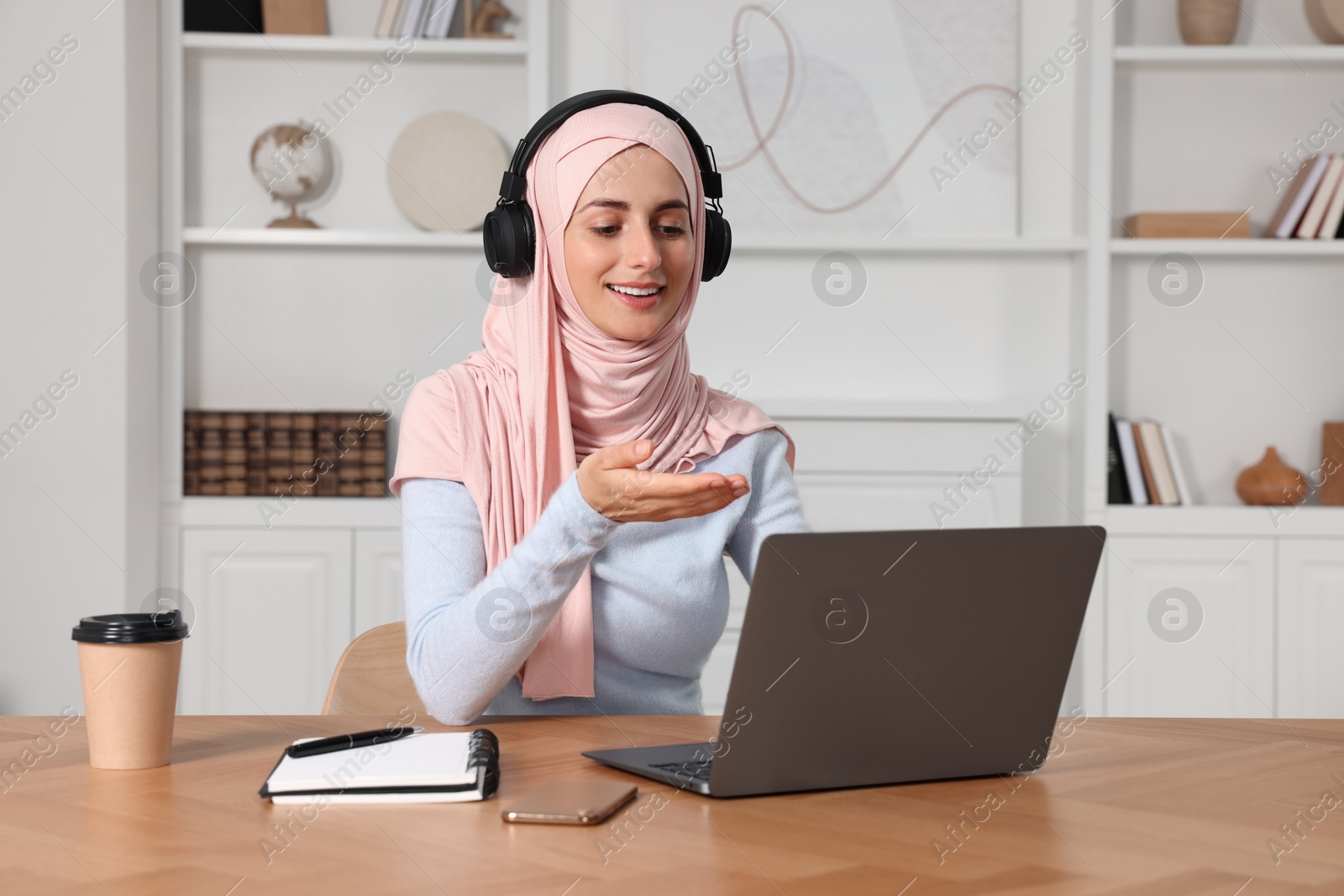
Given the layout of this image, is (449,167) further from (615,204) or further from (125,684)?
(125,684)

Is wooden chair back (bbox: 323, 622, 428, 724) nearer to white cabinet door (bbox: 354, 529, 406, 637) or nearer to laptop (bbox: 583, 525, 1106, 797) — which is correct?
laptop (bbox: 583, 525, 1106, 797)

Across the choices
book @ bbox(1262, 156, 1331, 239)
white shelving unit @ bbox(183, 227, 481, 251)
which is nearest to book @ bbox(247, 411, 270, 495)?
white shelving unit @ bbox(183, 227, 481, 251)

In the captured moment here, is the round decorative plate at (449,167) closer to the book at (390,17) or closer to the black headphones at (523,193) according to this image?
the book at (390,17)

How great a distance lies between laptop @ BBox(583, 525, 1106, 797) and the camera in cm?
82

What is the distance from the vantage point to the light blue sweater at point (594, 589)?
44.0 inches

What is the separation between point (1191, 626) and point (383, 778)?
248 cm

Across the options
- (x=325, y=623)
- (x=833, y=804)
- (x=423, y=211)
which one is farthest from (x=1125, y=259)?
(x=833, y=804)

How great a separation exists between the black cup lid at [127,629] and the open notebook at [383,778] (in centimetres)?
15

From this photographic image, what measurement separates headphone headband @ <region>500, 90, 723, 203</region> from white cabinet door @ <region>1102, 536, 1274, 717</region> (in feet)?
5.83

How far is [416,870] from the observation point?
0.70 metres

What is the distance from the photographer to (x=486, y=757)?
903mm

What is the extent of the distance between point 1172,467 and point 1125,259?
0.57m

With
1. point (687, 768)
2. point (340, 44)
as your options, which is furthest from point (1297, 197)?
point (687, 768)

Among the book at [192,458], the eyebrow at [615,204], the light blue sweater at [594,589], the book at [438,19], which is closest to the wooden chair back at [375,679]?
the light blue sweater at [594,589]
